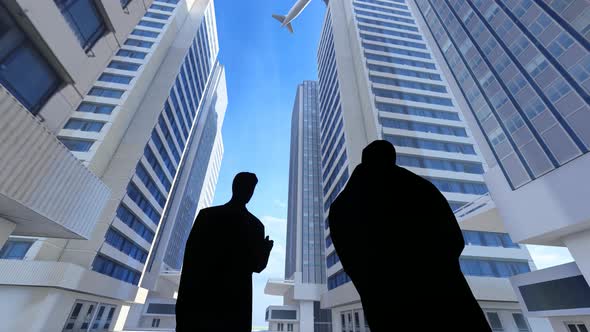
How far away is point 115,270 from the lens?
25.7 metres

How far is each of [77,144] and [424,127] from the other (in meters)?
38.4

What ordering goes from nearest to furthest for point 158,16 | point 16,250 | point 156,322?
point 16,250
point 158,16
point 156,322

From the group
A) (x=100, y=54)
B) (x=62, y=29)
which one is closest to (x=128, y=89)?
(x=100, y=54)

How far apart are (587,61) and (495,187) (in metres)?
6.43

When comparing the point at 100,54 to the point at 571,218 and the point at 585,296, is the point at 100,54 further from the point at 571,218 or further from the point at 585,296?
the point at 585,296

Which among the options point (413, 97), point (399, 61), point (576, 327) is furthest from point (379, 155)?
point (399, 61)

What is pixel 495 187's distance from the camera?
13.7m

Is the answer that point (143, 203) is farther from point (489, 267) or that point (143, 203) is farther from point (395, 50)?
point (395, 50)

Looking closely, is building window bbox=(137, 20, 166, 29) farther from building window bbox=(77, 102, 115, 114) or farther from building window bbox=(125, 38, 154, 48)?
building window bbox=(77, 102, 115, 114)

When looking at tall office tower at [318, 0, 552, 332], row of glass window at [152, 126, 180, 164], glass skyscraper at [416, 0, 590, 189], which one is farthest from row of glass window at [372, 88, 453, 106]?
row of glass window at [152, 126, 180, 164]

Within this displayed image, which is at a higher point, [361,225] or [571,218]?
[571,218]

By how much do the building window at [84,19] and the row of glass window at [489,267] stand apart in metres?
28.7

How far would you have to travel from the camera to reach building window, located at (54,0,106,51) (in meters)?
8.42

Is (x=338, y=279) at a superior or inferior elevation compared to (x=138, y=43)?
inferior
